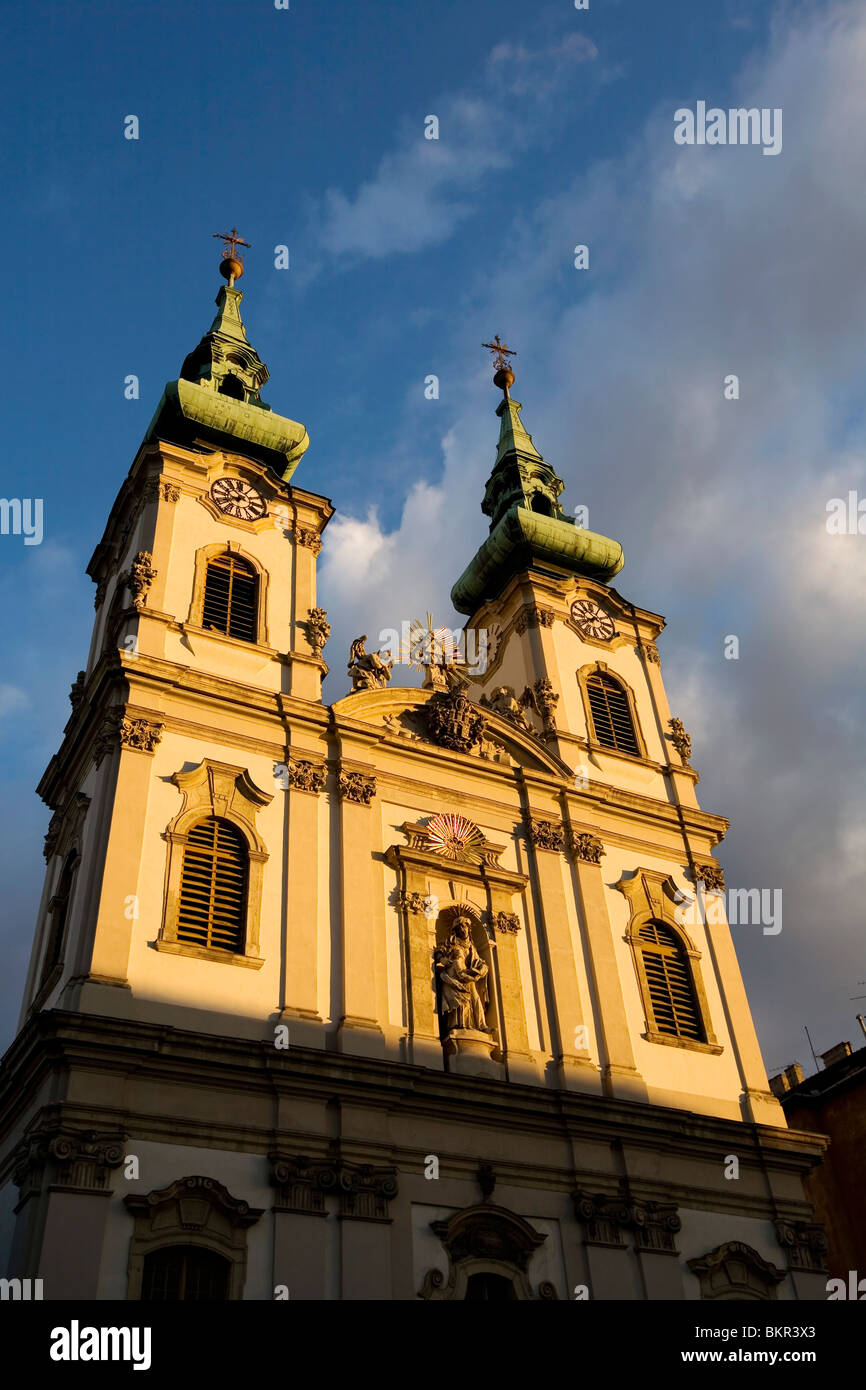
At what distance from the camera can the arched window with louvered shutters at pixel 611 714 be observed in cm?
2625

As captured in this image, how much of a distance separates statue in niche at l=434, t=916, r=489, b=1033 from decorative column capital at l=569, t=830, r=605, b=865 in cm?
349

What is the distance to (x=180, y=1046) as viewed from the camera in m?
15.8

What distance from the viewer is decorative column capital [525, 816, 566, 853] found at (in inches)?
883

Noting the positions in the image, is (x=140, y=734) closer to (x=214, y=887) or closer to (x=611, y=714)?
(x=214, y=887)

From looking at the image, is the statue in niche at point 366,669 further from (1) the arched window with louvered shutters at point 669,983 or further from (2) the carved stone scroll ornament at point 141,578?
(1) the arched window with louvered shutters at point 669,983

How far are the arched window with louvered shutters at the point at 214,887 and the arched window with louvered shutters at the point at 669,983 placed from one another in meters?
7.65

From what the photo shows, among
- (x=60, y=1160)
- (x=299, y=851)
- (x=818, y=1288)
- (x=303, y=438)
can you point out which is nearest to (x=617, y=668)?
(x=303, y=438)

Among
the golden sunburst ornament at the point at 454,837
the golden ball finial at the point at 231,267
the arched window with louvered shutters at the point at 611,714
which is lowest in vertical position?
the golden sunburst ornament at the point at 454,837

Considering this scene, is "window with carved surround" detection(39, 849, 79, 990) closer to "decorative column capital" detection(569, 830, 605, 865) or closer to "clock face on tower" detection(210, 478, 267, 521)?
"clock face on tower" detection(210, 478, 267, 521)

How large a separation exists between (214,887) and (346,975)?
234cm

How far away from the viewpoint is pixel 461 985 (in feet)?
63.1

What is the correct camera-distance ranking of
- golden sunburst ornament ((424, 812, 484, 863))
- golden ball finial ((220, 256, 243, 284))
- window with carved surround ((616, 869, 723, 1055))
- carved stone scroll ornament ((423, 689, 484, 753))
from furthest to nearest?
golden ball finial ((220, 256, 243, 284))
carved stone scroll ornament ((423, 689, 484, 753))
window with carved surround ((616, 869, 723, 1055))
golden sunburst ornament ((424, 812, 484, 863))

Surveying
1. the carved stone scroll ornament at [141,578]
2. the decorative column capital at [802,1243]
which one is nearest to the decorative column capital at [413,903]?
the carved stone scroll ornament at [141,578]

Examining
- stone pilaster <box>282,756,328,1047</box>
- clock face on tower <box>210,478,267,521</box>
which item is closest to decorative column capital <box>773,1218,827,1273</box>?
stone pilaster <box>282,756,328,1047</box>
